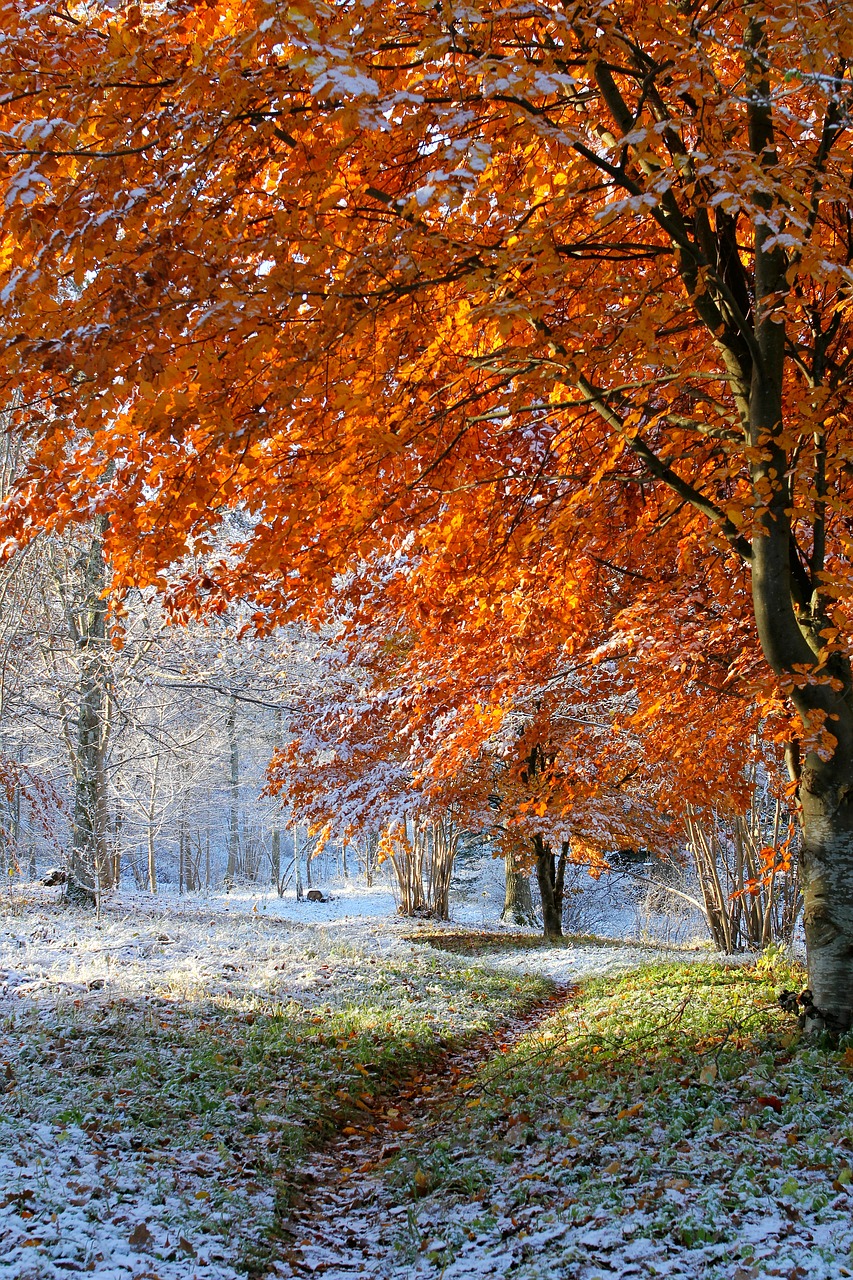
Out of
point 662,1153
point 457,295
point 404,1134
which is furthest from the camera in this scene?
point 404,1134

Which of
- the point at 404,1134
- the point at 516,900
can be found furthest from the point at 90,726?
the point at 516,900

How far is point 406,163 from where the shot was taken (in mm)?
4383

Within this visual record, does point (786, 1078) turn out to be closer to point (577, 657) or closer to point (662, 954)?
point (577, 657)

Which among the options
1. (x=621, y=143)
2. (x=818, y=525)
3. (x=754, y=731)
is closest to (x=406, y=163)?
(x=621, y=143)

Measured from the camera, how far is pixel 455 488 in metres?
6.02

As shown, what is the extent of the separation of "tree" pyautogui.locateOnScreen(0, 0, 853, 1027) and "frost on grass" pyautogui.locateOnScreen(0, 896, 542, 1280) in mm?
3169

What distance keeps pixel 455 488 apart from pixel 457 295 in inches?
52.1

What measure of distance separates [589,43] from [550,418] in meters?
3.06

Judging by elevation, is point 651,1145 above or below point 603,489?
below

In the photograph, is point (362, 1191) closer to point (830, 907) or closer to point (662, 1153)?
point (662, 1153)

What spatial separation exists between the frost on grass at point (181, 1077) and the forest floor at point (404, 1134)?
2 cm

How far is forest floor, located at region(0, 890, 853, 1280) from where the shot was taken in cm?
339

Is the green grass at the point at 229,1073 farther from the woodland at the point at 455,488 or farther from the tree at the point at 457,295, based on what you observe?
the tree at the point at 457,295

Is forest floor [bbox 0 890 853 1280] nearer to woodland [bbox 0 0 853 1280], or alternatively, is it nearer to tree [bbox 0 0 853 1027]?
woodland [bbox 0 0 853 1280]
